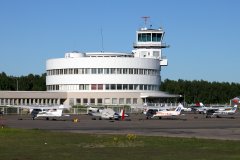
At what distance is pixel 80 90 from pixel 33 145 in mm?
110120

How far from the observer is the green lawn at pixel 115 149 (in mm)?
27594

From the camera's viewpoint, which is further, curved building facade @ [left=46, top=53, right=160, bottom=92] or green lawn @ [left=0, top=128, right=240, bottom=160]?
curved building facade @ [left=46, top=53, right=160, bottom=92]

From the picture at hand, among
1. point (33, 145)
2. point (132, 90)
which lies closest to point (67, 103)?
point (132, 90)

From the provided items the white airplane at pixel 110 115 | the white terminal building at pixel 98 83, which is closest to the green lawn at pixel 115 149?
the white airplane at pixel 110 115

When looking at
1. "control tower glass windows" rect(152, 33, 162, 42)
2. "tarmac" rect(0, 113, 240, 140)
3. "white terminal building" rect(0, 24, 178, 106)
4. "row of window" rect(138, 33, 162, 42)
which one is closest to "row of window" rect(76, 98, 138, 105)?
"white terminal building" rect(0, 24, 178, 106)

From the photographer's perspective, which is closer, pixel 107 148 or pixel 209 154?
pixel 209 154

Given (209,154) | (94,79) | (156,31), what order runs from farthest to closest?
1. (156,31)
2. (94,79)
3. (209,154)

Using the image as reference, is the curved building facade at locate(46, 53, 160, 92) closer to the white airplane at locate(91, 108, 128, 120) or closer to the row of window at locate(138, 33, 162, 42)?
the row of window at locate(138, 33, 162, 42)

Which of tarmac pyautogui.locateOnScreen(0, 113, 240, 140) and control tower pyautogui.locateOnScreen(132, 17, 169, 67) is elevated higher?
control tower pyautogui.locateOnScreen(132, 17, 169, 67)

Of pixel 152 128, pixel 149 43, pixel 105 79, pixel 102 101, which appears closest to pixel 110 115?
pixel 152 128

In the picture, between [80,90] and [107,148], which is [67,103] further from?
[107,148]

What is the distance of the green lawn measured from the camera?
27594 mm

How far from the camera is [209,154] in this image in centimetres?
2912

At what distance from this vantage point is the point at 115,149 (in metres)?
31.8
